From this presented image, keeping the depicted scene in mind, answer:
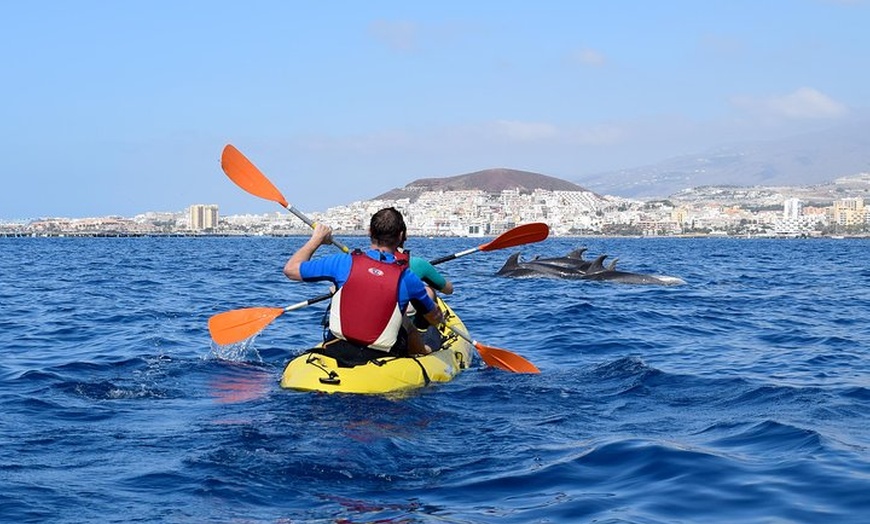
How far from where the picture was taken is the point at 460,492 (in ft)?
25.2

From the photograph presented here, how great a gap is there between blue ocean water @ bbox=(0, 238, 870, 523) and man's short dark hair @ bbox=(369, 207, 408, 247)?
1.68m

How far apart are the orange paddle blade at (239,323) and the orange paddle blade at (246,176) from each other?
210cm

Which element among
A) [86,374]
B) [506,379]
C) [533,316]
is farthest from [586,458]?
[533,316]

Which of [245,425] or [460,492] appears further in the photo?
[245,425]

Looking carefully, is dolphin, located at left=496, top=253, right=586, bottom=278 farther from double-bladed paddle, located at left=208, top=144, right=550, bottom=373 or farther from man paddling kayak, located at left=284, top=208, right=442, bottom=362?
man paddling kayak, located at left=284, top=208, right=442, bottom=362

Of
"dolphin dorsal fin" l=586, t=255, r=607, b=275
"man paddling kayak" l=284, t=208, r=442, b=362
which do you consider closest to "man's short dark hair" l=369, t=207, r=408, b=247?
"man paddling kayak" l=284, t=208, r=442, b=362

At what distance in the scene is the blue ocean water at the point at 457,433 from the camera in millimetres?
7301

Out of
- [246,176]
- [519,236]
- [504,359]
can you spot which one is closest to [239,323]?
[246,176]

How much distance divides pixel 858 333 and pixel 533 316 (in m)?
6.51

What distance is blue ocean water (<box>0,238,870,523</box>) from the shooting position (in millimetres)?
7301

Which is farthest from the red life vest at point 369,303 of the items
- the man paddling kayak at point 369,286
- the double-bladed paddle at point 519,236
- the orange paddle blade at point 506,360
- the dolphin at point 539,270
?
the dolphin at point 539,270

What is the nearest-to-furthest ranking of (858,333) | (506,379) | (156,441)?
(156,441), (506,379), (858,333)

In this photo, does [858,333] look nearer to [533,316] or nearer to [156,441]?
[533,316]

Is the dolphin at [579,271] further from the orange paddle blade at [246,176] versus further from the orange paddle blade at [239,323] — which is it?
the orange paddle blade at [239,323]
